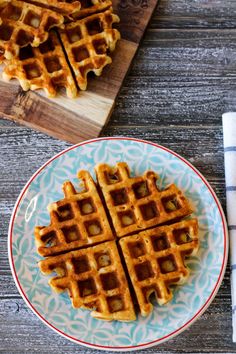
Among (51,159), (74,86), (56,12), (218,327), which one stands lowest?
(218,327)

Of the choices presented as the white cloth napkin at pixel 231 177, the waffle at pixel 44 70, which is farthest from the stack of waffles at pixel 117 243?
the waffle at pixel 44 70

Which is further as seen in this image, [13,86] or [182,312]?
[13,86]

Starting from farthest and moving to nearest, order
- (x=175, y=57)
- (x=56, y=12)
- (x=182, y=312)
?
(x=175, y=57), (x=56, y=12), (x=182, y=312)

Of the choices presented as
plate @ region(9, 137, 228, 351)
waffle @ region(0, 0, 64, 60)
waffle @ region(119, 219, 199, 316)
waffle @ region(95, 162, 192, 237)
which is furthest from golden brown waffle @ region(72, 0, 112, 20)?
waffle @ region(119, 219, 199, 316)

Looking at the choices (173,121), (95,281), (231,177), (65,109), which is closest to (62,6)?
(65,109)

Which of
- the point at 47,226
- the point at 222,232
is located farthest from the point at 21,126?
the point at 222,232

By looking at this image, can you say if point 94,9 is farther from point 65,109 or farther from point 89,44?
point 65,109

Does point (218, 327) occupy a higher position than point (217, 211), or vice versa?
point (217, 211)

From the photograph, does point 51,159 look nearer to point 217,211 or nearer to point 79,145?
point 79,145
